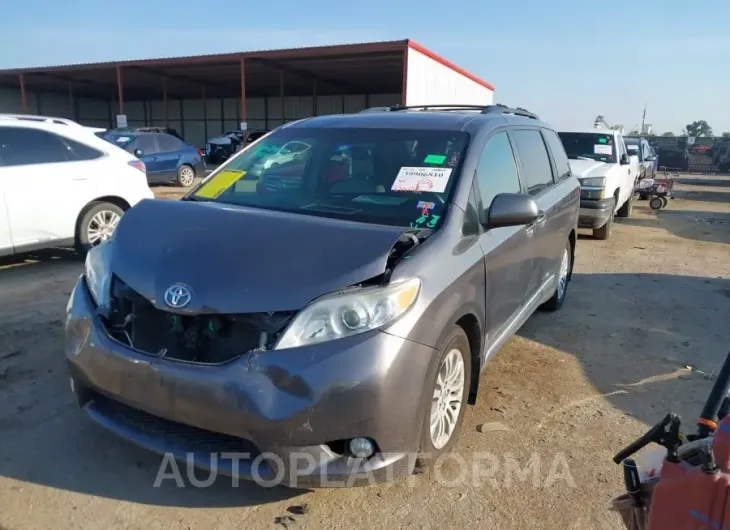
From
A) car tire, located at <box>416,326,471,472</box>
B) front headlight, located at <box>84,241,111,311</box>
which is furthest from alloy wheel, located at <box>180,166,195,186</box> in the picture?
car tire, located at <box>416,326,471,472</box>

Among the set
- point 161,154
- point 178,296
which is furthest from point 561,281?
point 161,154

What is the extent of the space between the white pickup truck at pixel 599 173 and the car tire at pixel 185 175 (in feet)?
36.0

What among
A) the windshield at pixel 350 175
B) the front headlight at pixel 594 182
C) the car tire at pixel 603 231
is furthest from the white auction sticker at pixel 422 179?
the car tire at pixel 603 231

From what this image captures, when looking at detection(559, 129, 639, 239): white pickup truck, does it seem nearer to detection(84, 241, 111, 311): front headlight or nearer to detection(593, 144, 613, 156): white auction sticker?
detection(593, 144, 613, 156): white auction sticker

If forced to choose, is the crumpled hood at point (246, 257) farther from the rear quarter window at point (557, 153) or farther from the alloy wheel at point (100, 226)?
the alloy wheel at point (100, 226)

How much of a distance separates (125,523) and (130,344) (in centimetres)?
77

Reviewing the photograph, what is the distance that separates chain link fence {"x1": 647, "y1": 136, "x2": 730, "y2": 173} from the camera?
107ft

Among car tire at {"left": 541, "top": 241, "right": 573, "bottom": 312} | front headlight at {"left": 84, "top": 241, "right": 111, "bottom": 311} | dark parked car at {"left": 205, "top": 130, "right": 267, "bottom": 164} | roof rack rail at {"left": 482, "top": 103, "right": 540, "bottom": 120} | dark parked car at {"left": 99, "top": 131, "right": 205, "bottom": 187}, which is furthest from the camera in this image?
dark parked car at {"left": 205, "top": 130, "right": 267, "bottom": 164}

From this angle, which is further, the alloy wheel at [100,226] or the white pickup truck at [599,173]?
the white pickup truck at [599,173]

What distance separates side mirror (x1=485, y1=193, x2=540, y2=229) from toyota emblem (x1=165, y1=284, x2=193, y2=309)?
163cm

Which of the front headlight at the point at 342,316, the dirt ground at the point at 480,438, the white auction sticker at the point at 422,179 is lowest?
the dirt ground at the point at 480,438

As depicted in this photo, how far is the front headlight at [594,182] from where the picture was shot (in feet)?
30.0

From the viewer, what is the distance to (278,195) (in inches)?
140

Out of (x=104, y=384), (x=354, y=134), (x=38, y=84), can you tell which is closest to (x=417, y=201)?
(x=354, y=134)
